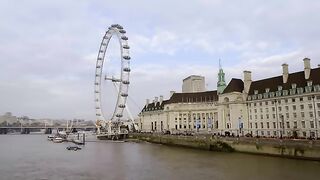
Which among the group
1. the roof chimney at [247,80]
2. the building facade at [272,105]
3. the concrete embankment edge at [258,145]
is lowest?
the concrete embankment edge at [258,145]

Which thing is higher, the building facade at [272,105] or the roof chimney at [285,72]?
the roof chimney at [285,72]

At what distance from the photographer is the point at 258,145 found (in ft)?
196

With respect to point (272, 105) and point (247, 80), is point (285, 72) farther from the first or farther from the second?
point (247, 80)

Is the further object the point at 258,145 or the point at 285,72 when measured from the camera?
the point at 285,72

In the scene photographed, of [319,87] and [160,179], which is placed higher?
[319,87]

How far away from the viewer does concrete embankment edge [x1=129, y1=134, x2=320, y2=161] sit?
165 feet

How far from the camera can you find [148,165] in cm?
4981

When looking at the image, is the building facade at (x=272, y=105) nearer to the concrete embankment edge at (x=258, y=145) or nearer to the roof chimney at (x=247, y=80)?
the roof chimney at (x=247, y=80)

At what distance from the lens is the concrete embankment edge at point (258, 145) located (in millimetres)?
50344

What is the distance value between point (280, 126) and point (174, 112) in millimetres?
58917

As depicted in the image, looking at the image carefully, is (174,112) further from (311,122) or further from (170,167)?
(170,167)

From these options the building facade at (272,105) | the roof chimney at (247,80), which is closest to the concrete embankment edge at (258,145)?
the building facade at (272,105)

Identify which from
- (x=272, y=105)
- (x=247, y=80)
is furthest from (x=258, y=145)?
(x=247, y=80)

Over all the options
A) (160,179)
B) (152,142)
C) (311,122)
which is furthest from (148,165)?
(152,142)
